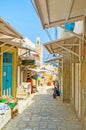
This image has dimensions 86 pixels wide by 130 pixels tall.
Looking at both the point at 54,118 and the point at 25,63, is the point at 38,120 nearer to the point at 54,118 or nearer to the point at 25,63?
the point at 54,118

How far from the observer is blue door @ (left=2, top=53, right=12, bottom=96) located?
15353 mm

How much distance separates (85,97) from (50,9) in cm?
305

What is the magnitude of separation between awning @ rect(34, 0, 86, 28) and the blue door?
731 cm

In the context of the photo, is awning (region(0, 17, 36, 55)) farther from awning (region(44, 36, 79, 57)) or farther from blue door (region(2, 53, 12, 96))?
blue door (region(2, 53, 12, 96))

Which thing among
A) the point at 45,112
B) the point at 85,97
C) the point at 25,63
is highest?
the point at 25,63

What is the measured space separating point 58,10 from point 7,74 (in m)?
9.46

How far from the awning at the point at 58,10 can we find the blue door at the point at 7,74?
7.31 m

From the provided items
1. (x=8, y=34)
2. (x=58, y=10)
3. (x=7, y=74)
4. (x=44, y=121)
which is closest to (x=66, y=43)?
(x=7, y=74)

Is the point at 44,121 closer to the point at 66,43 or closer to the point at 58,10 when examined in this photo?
the point at 66,43

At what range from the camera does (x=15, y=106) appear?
1214cm

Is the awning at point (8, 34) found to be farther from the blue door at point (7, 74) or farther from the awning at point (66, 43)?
the blue door at point (7, 74)

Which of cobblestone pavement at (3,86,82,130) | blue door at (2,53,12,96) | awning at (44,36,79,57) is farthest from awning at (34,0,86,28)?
blue door at (2,53,12,96)

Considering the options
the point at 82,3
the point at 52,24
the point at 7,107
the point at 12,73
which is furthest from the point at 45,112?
the point at 82,3

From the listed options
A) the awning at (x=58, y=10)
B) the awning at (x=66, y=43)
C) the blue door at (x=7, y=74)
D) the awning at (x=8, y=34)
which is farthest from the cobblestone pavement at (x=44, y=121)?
the awning at (x=58, y=10)
